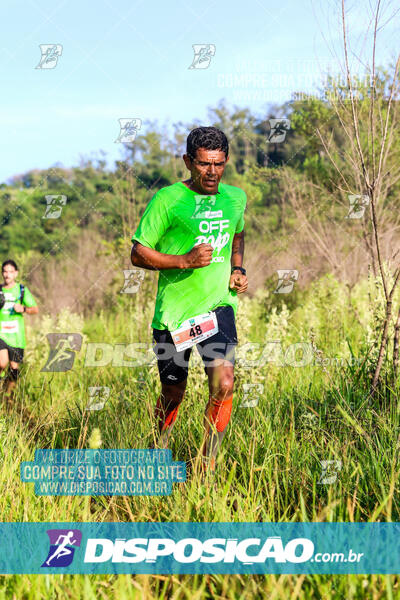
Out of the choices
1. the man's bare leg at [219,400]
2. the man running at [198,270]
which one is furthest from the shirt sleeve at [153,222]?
the man's bare leg at [219,400]

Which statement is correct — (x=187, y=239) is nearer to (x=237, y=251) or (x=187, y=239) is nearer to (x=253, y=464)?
(x=237, y=251)

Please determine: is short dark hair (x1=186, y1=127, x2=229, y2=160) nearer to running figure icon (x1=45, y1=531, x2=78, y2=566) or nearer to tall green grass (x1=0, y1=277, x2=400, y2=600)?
tall green grass (x1=0, y1=277, x2=400, y2=600)

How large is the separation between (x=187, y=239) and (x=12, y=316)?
13.7ft

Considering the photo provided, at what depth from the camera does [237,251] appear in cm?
376

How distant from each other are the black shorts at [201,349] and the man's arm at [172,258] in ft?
1.27

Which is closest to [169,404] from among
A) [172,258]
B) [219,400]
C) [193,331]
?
[219,400]

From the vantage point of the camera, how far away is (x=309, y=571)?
2.22m

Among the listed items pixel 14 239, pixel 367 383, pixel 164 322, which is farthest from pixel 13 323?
pixel 14 239

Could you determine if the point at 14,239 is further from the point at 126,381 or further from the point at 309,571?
the point at 309,571

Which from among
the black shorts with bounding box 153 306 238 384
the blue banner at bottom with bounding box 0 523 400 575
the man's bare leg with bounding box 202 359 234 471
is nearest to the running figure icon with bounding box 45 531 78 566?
the blue banner at bottom with bounding box 0 523 400 575

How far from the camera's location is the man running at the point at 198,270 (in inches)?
130

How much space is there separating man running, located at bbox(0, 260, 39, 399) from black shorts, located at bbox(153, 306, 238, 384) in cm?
362

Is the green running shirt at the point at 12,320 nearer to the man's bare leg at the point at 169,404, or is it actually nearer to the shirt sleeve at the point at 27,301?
the shirt sleeve at the point at 27,301

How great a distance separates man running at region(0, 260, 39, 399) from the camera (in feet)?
22.1
